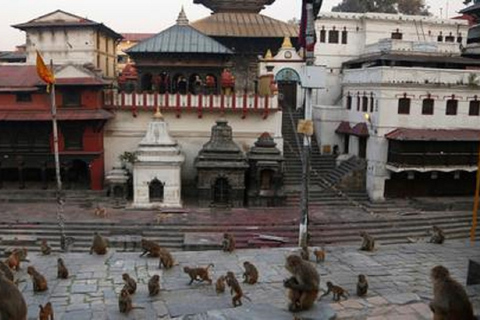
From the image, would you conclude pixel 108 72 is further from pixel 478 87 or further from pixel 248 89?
pixel 478 87

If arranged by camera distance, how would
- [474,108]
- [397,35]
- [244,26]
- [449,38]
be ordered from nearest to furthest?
[474,108] → [244,26] → [397,35] → [449,38]

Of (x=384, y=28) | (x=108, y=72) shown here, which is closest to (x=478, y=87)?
(x=384, y=28)

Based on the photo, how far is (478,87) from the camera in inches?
1082

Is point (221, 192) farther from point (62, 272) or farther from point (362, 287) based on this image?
point (362, 287)

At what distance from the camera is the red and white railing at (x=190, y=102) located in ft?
92.4

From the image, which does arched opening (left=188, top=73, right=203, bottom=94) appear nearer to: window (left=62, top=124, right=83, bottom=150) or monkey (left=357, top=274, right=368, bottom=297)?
window (left=62, top=124, right=83, bottom=150)

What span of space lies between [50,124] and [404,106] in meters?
18.9

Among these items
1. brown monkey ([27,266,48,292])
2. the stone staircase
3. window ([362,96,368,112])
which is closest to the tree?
the stone staircase

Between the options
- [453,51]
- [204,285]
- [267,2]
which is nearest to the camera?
[204,285]

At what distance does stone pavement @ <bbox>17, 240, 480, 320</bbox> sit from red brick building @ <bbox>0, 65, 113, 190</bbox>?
1316 cm

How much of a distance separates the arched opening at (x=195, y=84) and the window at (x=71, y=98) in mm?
6370

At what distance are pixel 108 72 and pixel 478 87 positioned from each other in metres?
27.0

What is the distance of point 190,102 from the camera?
2830 cm

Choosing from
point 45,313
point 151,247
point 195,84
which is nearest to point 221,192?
point 195,84
